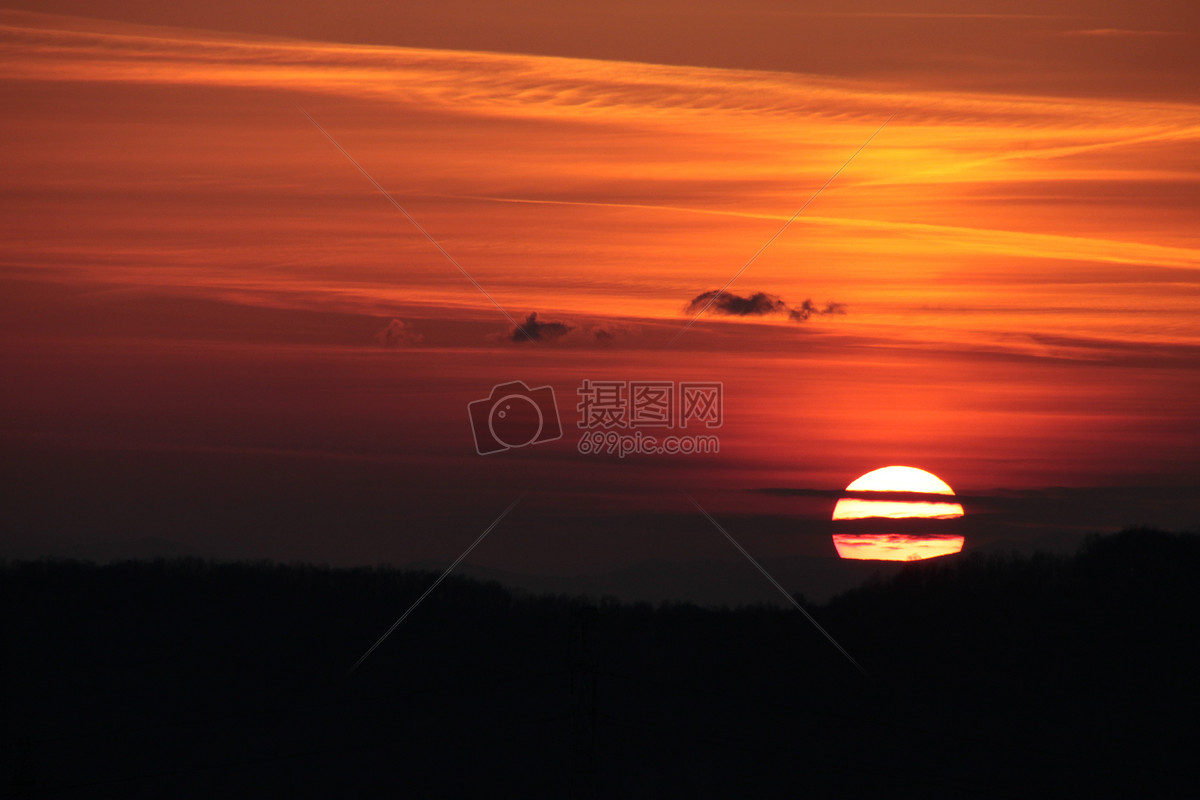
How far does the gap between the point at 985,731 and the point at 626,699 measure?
26.6m

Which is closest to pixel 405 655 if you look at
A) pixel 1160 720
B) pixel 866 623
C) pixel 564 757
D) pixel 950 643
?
pixel 564 757

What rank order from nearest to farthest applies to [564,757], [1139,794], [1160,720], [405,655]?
[1139,794] < [1160,720] < [564,757] < [405,655]

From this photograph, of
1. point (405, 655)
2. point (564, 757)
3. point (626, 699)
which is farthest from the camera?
point (405, 655)

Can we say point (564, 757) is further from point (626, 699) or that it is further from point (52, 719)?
point (52, 719)

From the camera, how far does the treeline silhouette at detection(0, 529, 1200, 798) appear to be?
270ft

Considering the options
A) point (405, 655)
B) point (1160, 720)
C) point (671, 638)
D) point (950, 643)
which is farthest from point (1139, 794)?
point (405, 655)

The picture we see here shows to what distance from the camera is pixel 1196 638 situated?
9219cm

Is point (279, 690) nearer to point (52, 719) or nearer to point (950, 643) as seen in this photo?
point (52, 719)

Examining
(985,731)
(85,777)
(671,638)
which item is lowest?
(85,777)

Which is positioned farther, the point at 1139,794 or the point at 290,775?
the point at 290,775

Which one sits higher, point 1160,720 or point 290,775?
point 1160,720

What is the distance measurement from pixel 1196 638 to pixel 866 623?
25475 mm

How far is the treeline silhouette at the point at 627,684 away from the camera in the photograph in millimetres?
82312

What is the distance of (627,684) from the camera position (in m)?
94.4
